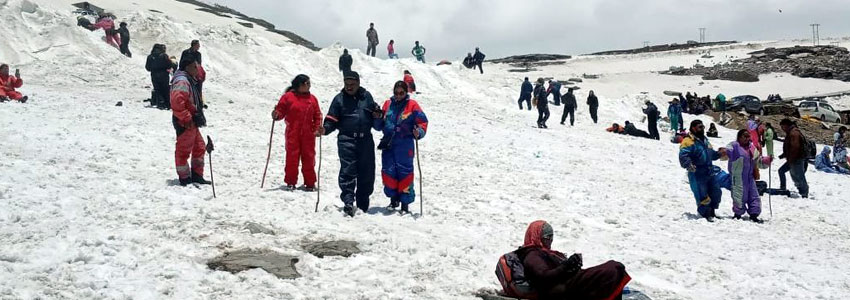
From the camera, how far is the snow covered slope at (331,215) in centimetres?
488

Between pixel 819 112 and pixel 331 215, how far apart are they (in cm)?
3686

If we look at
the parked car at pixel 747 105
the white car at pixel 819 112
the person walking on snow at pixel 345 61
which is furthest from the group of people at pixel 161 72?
the white car at pixel 819 112

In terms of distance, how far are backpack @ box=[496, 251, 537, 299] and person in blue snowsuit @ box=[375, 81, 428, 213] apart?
299 centimetres

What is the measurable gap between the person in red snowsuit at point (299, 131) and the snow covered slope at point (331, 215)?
0.43 meters

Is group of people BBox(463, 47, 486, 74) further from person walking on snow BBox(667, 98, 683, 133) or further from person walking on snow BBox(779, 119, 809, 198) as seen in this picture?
person walking on snow BBox(779, 119, 809, 198)

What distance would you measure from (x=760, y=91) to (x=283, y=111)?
50.4 meters

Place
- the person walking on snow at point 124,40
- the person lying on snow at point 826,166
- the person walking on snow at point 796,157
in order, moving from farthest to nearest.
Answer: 1. the person walking on snow at point 124,40
2. the person lying on snow at point 826,166
3. the person walking on snow at point 796,157

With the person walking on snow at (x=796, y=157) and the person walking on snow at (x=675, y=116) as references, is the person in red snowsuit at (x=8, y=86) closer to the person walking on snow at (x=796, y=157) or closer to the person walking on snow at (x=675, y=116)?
the person walking on snow at (x=796, y=157)

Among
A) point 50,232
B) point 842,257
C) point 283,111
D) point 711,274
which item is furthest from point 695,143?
point 50,232

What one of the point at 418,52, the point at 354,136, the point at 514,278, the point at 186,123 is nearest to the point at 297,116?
the point at 354,136

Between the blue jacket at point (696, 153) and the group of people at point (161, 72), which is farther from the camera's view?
the group of people at point (161, 72)

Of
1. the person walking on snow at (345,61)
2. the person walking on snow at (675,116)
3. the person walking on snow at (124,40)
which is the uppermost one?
the person walking on snow at (124,40)

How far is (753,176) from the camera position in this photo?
406 inches

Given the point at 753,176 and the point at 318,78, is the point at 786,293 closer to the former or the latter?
the point at 753,176
